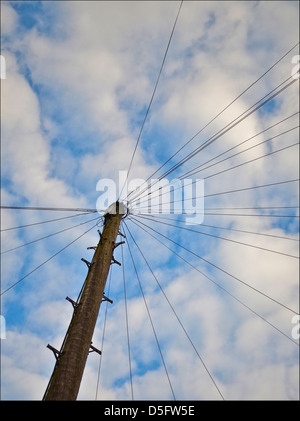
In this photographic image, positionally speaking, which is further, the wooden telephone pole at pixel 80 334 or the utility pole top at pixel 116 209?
the utility pole top at pixel 116 209

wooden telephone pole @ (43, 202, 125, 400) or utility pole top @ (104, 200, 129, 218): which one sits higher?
utility pole top @ (104, 200, 129, 218)

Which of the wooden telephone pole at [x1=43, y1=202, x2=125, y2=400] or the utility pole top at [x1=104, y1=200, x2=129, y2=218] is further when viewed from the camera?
the utility pole top at [x1=104, y1=200, x2=129, y2=218]

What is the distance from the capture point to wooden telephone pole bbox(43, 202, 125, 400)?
4.51 meters

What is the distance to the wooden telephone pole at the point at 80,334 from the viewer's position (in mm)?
4508

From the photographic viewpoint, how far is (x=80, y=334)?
516 centimetres

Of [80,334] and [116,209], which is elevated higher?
[116,209]

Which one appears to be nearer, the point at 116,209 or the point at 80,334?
the point at 80,334

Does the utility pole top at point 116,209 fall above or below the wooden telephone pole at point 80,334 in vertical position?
above
